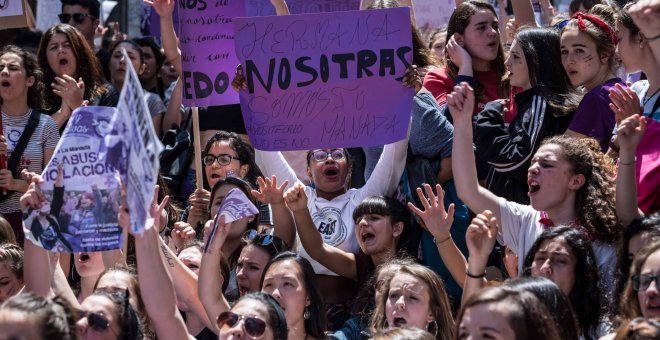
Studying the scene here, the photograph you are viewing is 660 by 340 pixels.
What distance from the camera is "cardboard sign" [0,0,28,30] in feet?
27.3

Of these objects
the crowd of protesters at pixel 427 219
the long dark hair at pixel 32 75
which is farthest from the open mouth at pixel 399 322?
the long dark hair at pixel 32 75

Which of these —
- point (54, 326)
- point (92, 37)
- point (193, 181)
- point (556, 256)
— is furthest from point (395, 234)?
point (92, 37)

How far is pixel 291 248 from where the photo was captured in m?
6.75

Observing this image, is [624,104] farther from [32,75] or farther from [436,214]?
[32,75]

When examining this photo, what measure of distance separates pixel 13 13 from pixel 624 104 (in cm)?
442

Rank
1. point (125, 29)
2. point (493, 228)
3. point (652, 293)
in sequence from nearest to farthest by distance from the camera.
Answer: point (652, 293), point (493, 228), point (125, 29)

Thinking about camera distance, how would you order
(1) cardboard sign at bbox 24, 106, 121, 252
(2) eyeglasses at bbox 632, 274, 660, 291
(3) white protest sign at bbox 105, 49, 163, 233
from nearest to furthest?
(3) white protest sign at bbox 105, 49, 163, 233
(2) eyeglasses at bbox 632, 274, 660, 291
(1) cardboard sign at bbox 24, 106, 121, 252

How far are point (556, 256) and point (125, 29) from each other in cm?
803

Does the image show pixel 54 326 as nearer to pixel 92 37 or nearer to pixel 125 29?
pixel 92 37

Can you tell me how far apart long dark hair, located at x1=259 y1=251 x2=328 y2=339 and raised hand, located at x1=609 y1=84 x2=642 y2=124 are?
1.63 meters

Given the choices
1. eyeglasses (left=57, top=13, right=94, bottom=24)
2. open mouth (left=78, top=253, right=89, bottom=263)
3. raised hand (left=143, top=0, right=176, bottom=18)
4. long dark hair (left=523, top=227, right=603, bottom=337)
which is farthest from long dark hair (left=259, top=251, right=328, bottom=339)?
eyeglasses (left=57, top=13, right=94, bottom=24)

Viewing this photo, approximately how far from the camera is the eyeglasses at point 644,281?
4.69 metres

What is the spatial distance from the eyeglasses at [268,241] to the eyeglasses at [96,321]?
165 centimetres

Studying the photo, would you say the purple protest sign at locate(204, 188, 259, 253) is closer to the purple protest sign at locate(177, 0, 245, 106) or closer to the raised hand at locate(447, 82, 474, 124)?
the raised hand at locate(447, 82, 474, 124)
